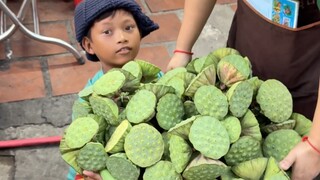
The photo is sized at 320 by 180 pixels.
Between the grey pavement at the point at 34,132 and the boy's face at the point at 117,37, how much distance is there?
0.75 m

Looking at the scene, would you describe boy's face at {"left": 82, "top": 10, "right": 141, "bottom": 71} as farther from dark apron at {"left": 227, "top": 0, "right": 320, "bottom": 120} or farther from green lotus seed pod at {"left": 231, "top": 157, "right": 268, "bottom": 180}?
green lotus seed pod at {"left": 231, "top": 157, "right": 268, "bottom": 180}

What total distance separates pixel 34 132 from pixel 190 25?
103cm

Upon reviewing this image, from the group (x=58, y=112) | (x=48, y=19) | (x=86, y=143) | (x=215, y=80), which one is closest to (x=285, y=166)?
(x=215, y=80)

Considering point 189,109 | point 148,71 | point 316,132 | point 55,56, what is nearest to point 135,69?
point 148,71

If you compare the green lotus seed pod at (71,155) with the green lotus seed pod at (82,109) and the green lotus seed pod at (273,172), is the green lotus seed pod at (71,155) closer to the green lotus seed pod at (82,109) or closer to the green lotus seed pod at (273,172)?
the green lotus seed pod at (82,109)

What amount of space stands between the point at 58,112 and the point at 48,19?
0.77 m

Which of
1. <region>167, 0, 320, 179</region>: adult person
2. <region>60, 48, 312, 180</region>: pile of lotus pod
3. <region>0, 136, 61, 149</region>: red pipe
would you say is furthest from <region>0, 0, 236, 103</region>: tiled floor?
<region>60, 48, 312, 180</region>: pile of lotus pod

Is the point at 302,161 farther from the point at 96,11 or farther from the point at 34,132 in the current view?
the point at 34,132

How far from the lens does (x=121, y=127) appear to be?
88 cm

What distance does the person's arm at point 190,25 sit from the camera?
121cm

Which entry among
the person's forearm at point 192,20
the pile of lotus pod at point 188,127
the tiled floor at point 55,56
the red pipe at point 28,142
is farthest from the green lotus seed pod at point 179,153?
the tiled floor at point 55,56

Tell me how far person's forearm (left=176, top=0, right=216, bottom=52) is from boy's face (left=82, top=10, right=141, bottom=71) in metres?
0.12

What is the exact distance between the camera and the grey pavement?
6.10 ft

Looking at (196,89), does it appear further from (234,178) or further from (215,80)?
(234,178)
